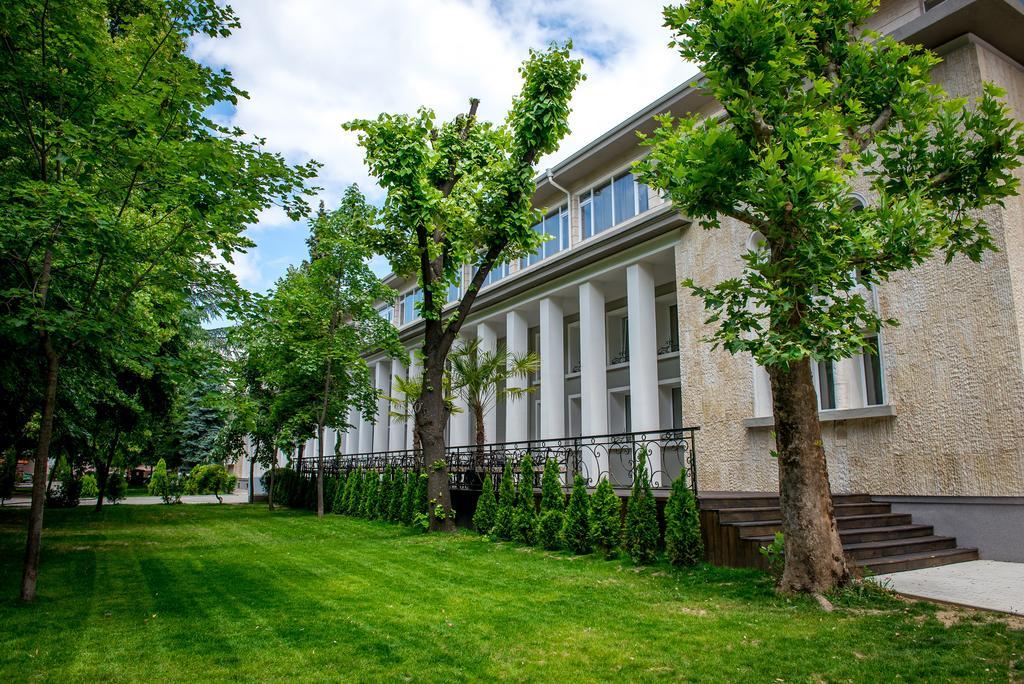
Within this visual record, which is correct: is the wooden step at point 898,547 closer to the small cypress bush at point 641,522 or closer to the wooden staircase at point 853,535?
the wooden staircase at point 853,535

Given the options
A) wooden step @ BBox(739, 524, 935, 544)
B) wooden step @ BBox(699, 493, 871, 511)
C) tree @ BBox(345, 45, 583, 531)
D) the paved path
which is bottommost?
the paved path

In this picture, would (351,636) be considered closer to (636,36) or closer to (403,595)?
(403,595)

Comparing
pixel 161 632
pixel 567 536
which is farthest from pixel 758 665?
pixel 567 536

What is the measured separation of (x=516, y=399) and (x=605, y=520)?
8433 mm

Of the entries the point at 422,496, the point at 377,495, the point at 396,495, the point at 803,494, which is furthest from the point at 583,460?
the point at 803,494

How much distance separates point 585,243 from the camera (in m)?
16.4

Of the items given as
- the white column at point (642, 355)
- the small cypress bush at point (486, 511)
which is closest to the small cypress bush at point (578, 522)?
the small cypress bush at point (486, 511)

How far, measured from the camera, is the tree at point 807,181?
6.13m

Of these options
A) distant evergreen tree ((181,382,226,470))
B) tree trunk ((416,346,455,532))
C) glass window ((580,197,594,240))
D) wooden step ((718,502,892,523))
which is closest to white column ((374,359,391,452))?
glass window ((580,197,594,240))

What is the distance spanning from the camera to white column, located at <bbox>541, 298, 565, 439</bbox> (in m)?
17.1

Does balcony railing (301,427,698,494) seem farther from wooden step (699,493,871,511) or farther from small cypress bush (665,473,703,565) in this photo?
small cypress bush (665,473,703,565)

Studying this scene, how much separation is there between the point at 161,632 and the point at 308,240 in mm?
23552

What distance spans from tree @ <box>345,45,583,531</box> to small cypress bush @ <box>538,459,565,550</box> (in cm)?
325

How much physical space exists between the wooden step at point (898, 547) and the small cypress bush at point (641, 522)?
2.50m
